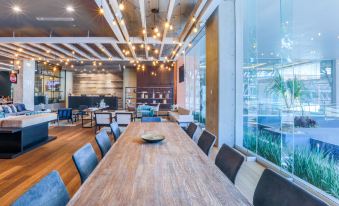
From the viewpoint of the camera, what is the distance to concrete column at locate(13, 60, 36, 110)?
11453 millimetres

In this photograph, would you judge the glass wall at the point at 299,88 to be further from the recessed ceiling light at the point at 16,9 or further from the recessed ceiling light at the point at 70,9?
the recessed ceiling light at the point at 16,9

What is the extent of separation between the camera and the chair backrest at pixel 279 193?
3.45 feet

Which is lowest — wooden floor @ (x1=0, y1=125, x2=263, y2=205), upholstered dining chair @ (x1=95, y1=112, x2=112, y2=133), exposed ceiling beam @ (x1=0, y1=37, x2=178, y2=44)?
wooden floor @ (x1=0, y1=125, x2=263, y2=205)

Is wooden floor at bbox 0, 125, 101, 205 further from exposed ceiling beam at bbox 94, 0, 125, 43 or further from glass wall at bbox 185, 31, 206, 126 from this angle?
glass wall at bbox 185, 31, 206, 126

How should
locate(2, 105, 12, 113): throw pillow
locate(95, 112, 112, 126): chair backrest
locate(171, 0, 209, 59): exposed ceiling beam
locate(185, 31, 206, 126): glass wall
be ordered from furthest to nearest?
locate(2, 105, 12, 113): throw pillow < locate(95, 112, 112, 126): chair backrest < locate(185, 31, 206, 126): glass wall < locate(171, 0, 209, 59): exposed ceiling beam

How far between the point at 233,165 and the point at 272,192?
544mm

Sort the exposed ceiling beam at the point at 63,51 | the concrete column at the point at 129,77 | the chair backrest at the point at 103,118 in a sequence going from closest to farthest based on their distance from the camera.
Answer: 1. the chair backrest at the point at 103,118
2. the exposed ceiling beam at the point at 63,51
3. the concrete column at the point at 129,77

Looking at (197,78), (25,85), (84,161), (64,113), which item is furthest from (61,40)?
(84,161)

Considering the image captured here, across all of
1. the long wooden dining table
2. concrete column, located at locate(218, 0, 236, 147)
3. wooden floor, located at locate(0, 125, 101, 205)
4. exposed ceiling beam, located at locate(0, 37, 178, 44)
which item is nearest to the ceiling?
exposed ceiling beam, located at locate(0, 37, 178, 44)

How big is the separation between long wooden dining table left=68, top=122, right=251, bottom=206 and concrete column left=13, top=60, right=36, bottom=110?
11827 mm

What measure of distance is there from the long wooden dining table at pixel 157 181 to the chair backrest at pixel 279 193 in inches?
7.4

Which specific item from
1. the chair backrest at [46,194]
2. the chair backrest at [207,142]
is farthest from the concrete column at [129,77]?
the chair backrest at [46,194]

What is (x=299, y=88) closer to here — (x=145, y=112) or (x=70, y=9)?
(x=70, y=9)

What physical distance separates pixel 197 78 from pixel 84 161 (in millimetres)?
6924
